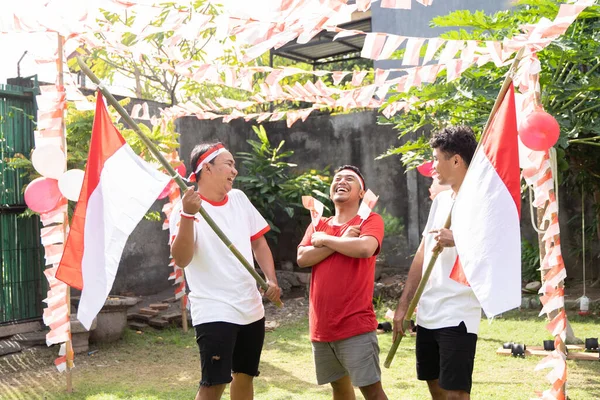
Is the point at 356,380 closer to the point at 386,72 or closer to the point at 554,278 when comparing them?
the point at 554,278

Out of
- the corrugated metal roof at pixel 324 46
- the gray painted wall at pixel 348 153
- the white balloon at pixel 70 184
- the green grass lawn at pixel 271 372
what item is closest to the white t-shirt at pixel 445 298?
the green grass lawn at pixel 271 372

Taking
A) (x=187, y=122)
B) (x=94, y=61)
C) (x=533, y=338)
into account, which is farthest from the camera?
(x=94, y=61)

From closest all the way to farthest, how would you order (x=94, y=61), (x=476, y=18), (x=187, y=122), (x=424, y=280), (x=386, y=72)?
(x=424, y=280) < (x=386, y=72) < (x=476, y=18) < (x=187, y=122) < (x=94, y=61)

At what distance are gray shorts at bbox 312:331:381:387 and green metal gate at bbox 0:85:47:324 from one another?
14.8 ft

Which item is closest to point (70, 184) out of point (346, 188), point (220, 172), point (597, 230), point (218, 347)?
point (220, 172)

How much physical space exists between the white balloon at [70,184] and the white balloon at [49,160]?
12 centimetres

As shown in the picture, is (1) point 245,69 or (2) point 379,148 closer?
(1) point 245,69

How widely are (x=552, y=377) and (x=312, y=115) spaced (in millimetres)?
8212

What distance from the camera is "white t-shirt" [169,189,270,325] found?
3422mm

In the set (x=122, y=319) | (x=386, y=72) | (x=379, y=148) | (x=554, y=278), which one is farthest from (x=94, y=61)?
(x=554, y=278)

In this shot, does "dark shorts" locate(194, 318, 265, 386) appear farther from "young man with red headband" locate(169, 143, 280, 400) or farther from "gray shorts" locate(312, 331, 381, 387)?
"gray shorts" locate(312, 331, 381, 387)

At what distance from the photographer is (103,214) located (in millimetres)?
3414

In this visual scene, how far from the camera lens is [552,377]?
401 cm

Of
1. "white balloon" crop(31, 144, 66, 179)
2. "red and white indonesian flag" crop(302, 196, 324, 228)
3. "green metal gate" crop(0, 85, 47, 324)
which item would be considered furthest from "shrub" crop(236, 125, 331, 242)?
"red and white indonesian flag" crop(302, 196, 324, 228)
